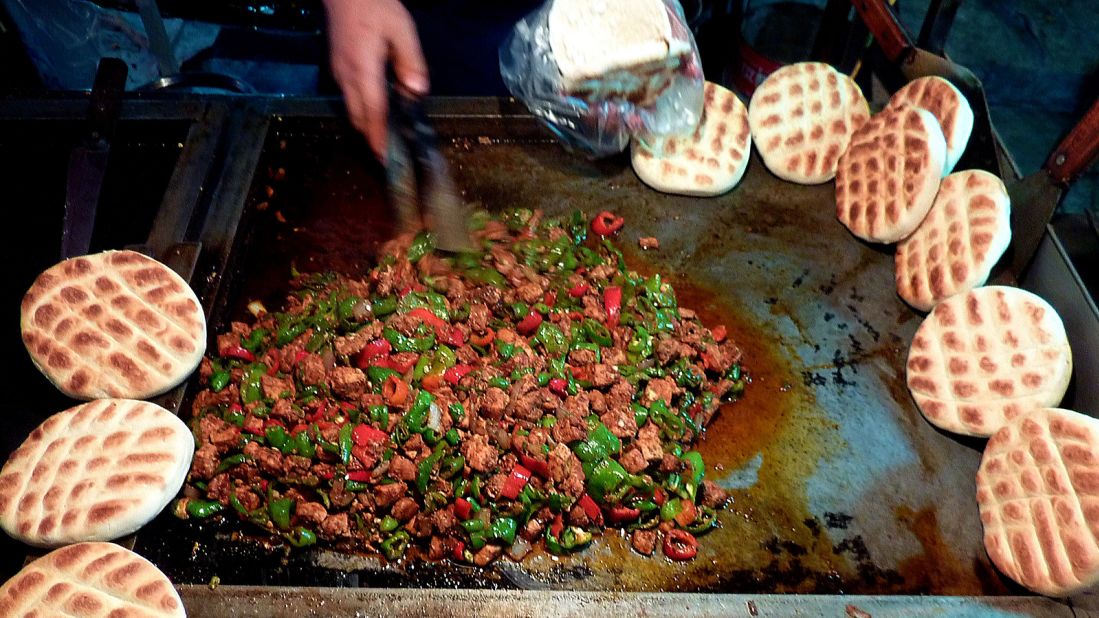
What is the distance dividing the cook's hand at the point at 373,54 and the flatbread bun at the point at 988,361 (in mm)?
2640

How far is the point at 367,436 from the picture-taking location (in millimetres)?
2727

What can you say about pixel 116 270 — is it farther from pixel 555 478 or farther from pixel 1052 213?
pixel 1052 213

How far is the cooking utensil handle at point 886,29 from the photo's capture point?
387 cm

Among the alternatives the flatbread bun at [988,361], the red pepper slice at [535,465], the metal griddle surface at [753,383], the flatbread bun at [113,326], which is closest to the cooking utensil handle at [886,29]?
the metal griddle surface at [753,383]

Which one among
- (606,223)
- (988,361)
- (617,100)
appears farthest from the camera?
(617,100)

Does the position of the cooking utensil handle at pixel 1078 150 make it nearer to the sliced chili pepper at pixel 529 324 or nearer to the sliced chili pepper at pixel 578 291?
the sliced chili pepper at pixel 578 291

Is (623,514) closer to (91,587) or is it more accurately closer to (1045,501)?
(1045,501)

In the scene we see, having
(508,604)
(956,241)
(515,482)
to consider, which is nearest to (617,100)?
(956,241)

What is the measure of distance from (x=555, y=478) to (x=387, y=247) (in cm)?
152

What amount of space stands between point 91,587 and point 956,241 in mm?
3798

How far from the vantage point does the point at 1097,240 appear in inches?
137

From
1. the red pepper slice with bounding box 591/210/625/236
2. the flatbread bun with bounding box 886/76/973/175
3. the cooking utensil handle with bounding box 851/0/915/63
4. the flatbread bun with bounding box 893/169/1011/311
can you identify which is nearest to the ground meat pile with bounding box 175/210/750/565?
the red pepper slice with bounding box 591/210/625/236

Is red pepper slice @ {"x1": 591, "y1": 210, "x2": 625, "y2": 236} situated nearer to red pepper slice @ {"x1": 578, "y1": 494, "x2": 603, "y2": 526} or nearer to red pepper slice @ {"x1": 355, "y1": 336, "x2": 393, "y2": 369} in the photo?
red pepper slice @ {"x1": 355, "y1": 336, "x2": 393, "y2": 369}

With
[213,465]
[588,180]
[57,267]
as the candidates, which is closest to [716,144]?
[588,180]
